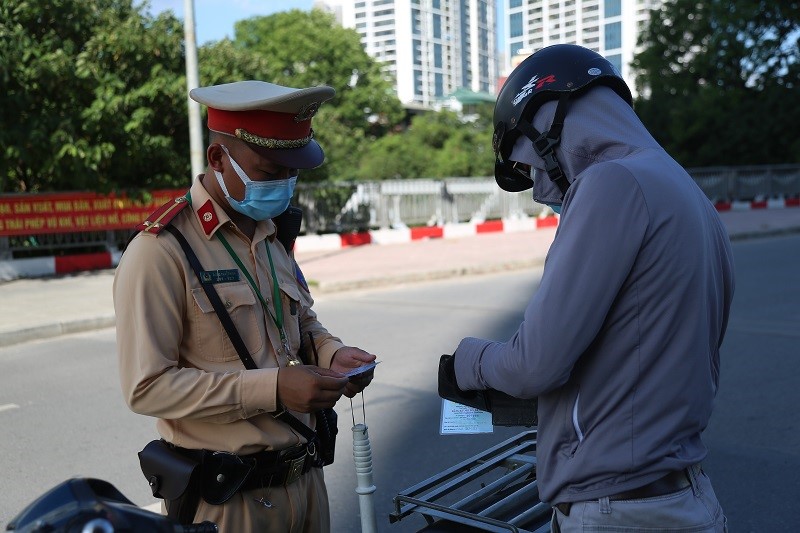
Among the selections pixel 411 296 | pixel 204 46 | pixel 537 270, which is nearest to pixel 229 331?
pixel 411 296

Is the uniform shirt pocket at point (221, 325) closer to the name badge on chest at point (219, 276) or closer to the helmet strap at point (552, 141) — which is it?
the name badge on chest at point (219, 276)

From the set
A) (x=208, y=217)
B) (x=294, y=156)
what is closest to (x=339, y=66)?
(x=294, y=156)

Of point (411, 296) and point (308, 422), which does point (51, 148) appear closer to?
point (411, 296)

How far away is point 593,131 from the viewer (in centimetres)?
171

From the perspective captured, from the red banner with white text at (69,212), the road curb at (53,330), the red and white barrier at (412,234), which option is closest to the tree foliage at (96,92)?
the red banner with white text at (69,212)

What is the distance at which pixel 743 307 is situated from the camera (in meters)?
9.55

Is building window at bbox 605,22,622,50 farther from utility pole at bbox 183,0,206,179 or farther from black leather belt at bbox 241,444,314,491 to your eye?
black leather belt at bbox 241,444,314,491

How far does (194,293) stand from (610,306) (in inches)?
39.5

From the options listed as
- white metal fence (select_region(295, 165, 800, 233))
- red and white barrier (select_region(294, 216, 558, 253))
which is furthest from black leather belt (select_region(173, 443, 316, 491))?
red and white barrier (select_region(294, 216, 558, 253))

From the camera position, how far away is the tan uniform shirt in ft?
6.34

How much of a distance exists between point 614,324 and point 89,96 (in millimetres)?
14583

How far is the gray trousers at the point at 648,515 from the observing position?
1.66 meters

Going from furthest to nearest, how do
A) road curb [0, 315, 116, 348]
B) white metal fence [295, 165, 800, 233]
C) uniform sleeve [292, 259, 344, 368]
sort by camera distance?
white metal fence [295, 165, 800, 233]
road curb [0, 315, 116, 348]
uniform sleeve [292, 259, 344, 368]

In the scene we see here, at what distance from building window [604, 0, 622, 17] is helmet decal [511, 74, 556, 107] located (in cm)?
5245
